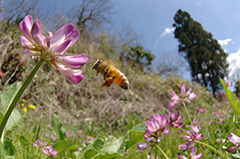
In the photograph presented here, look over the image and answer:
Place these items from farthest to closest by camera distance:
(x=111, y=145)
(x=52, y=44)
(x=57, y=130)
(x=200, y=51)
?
(x=200, y=51) → (x=57, y=130) → (x=111, y=145) → (x=52, y=44)

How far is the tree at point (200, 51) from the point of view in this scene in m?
21.5

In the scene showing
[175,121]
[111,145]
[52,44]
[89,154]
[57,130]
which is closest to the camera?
[52,44]

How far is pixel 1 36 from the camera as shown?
120 inches

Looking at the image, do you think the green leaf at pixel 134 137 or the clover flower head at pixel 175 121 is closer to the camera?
the clover flower head at pixel 175 121

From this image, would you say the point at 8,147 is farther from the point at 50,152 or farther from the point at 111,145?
the point at 111,145

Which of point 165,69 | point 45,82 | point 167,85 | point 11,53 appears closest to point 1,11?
point 11,53

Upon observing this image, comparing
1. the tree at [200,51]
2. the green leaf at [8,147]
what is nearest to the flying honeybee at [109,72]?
the green leaf at [8,147]

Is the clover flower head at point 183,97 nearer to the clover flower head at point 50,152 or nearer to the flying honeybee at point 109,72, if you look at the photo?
the flying honeybee at point 109,72

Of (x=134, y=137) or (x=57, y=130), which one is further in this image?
(x=57, y=130)

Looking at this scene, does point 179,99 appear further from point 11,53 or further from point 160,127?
point 11,53

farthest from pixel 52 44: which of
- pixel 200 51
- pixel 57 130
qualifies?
pixel 200 51

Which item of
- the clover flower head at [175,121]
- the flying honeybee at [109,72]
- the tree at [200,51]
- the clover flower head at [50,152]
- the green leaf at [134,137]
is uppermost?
the flying honeybee at [109,72]

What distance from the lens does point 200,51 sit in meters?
22.8

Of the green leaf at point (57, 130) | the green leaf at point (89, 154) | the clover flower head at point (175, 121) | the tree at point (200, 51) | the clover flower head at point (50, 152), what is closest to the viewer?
the clover flower head at point (175, 121)
